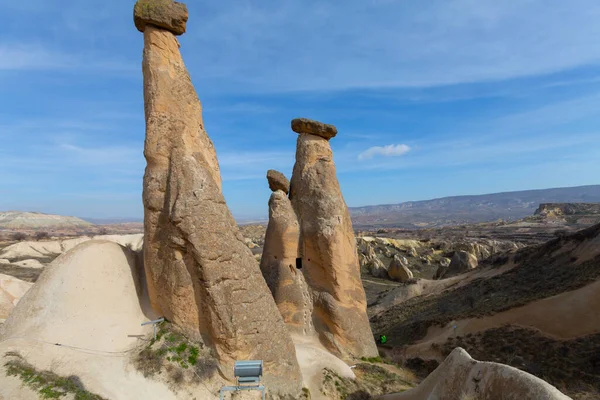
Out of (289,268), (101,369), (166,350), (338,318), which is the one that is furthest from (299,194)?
(101,369)

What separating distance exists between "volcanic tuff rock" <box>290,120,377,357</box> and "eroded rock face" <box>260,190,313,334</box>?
0.46 meters

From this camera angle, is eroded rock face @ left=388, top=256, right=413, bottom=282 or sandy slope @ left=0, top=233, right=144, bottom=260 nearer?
eroded rock face @ left=388, top=256, right=413, bottom=282

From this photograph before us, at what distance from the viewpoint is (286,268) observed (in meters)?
14.8

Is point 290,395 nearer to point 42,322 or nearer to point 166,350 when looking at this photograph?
point 166,350

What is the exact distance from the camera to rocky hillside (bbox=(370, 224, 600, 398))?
1521 centimetres

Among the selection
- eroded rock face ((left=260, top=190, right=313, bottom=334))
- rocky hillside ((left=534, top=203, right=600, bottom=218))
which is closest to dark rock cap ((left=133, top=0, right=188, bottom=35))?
eroded rock face ((left=260, top=190, right=313, bottom=334))

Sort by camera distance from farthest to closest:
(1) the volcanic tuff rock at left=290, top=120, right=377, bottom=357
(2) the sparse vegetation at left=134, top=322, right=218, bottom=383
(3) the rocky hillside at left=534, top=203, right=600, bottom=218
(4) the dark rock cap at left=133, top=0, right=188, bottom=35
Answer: (3) the rocky hillside at left=534, top=203, right=600, bottom=218
(1) the volcanic tuff rock at left=290, top=120, right=377, bottom=357
(4) the dark rock cap at left=133, top=0, right=188, bottom=35
(2) the sparse vegetation at left=134, top=322, right=218, bottom=383

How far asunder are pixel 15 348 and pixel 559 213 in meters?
144

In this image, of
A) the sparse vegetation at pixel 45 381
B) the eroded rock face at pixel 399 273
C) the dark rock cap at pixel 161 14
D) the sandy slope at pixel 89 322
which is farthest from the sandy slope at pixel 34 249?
the sparse vegetation at pixel 45 381

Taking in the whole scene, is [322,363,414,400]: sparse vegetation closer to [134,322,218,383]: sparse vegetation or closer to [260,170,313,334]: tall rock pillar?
[260,170,313,334]: tall rock pillar

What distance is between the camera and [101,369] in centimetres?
840

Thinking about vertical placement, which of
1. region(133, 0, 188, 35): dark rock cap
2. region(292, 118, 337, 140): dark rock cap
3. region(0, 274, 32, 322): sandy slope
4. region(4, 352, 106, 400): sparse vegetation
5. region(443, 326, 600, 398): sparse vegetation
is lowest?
region(443, 326, 600, 398): sparse vegetation

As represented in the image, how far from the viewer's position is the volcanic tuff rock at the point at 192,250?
9570 millimetres

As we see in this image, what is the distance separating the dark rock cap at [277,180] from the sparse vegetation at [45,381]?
32.1ft
